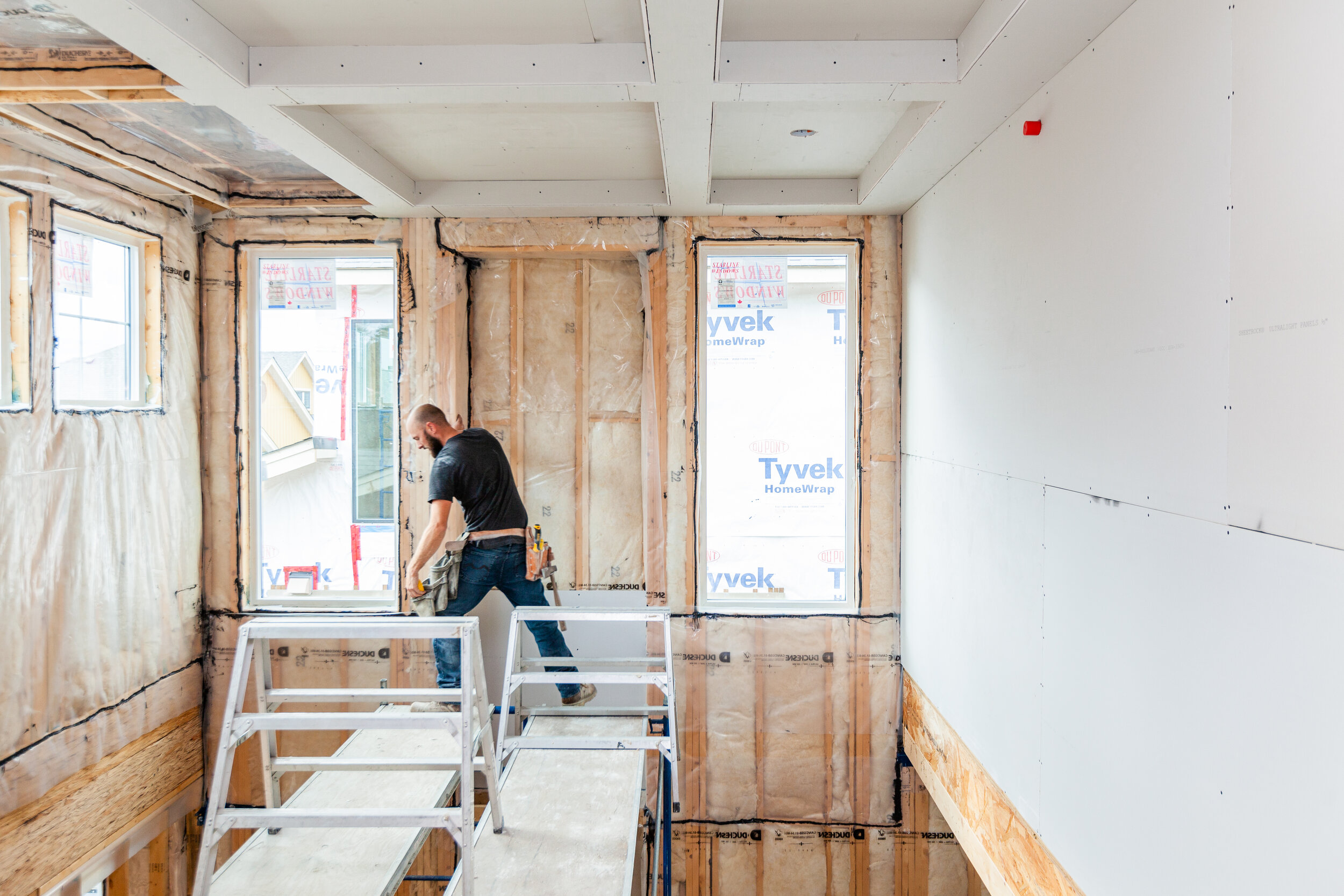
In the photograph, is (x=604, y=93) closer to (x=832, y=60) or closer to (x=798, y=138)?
(x=832, y=60)

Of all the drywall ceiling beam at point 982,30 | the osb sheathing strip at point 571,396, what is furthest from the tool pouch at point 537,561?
the drywall ceiling beam at point 982,30

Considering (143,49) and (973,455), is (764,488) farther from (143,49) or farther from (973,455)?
(143,49)

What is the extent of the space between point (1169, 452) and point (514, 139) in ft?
7.99

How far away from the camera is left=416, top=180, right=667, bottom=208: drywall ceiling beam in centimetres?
338

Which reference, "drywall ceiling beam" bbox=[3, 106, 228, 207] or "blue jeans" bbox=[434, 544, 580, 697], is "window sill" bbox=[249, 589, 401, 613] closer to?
"blue jeans" bbox=[434, 544, 580, 697]

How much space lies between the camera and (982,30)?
75.2 inches

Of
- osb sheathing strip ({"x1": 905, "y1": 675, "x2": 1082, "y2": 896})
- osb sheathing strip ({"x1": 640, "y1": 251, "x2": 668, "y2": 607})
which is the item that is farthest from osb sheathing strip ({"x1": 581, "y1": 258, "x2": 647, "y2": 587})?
osb sheathing strip ({"x1": 905, "y1": 675, "x2": 1082, "y2": 896})

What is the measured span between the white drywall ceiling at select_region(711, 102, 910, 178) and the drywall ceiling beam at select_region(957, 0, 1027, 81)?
16.9 inches

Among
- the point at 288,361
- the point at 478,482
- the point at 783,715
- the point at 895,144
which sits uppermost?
the point at 895,144

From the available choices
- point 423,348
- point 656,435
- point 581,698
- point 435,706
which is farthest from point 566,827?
point 423,348

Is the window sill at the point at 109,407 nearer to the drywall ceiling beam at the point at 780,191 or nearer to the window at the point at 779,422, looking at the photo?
the window at the point at 779,422

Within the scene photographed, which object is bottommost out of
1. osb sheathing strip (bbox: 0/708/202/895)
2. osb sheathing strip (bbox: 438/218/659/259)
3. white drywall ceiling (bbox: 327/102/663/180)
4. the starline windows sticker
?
osb sheathing strip (bbox: 0/708/202/895)

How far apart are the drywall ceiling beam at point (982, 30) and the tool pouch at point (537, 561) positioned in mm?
2579

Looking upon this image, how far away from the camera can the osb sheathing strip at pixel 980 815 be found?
2090 mm
